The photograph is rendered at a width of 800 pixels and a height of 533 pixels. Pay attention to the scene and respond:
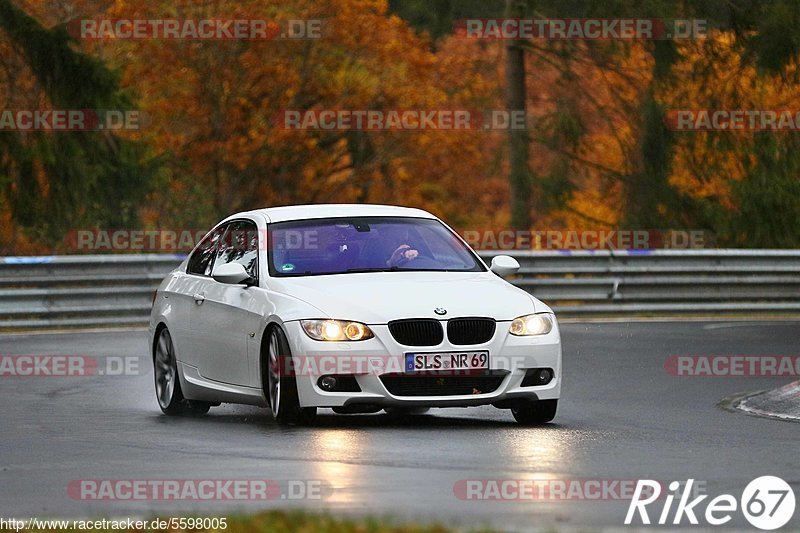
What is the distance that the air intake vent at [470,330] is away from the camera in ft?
42.7

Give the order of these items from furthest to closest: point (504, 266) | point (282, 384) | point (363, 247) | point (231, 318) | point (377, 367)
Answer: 1. point (504, 266)
2. point (363, 247)
3. point (231, 318)
4. point (282, 384)
5. point (377, 367)

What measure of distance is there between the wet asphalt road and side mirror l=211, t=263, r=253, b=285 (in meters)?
1.00

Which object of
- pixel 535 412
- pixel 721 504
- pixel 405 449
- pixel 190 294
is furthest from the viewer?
pixel 190 294

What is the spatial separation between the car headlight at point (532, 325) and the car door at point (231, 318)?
1.72 m

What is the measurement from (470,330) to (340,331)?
2.80ft

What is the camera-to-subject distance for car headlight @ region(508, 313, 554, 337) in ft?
43.4

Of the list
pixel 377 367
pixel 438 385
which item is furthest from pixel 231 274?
pixel 438 385

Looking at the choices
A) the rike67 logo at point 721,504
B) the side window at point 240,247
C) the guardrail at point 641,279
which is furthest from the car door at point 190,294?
the guardrail at point 641,279

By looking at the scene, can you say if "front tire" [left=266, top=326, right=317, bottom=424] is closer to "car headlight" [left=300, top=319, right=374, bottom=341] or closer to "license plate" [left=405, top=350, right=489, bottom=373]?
"car headlight" [left=300, top=319, right=374, bottom=341]

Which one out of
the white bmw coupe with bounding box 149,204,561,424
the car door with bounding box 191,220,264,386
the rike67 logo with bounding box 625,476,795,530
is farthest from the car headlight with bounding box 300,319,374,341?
the rike67 logo with bounding box 625,476,795,530

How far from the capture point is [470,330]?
1307cm

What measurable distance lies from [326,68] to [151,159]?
12463mm

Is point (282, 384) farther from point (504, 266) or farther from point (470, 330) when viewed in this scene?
point (504, 266)

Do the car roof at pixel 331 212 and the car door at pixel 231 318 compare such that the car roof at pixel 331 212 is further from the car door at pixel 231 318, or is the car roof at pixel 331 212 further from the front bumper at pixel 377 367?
the front bumper at pixel 377 367
